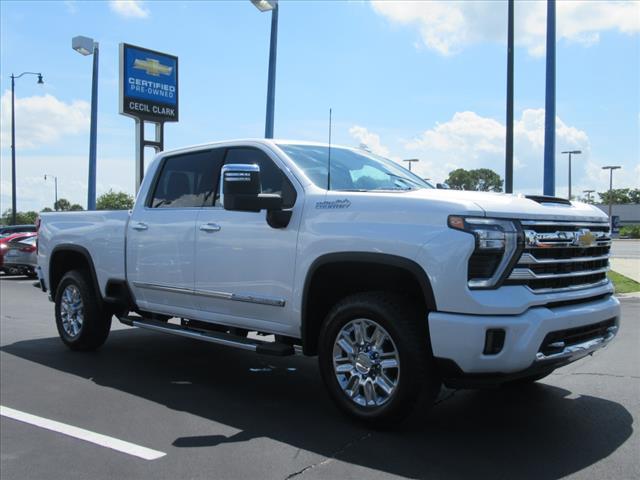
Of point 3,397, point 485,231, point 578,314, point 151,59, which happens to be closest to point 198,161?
point 3,397

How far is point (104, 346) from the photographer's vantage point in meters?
7.48

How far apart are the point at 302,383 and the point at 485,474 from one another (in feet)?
7.80

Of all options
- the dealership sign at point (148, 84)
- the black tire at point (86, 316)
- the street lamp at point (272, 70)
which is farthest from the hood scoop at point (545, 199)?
the dealership sign at point (148, 84)

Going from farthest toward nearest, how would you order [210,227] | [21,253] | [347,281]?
[21,253]
[210,227]
[347,281]

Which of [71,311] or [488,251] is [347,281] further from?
[71,311]

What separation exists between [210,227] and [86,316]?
2398 millimetres

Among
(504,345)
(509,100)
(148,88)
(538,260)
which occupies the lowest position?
(504,345)

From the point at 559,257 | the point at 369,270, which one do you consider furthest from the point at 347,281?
the point at 559,257

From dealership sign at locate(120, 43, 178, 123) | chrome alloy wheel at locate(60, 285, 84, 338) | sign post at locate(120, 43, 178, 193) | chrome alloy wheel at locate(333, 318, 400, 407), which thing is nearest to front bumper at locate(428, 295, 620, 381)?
chrome alloy wheel at locate(333, 318, 400, 407)

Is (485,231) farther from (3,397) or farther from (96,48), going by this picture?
(96,48)

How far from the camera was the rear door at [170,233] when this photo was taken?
5578 millimetres

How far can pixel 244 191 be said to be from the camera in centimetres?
447

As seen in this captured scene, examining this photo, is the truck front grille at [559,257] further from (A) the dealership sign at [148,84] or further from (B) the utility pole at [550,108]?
(A) the dealership sign at [148,84]

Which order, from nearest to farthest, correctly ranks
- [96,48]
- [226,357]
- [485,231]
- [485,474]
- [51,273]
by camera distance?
[485,474] < [485,231] < [226,357] < [51,273] < [96,48]
